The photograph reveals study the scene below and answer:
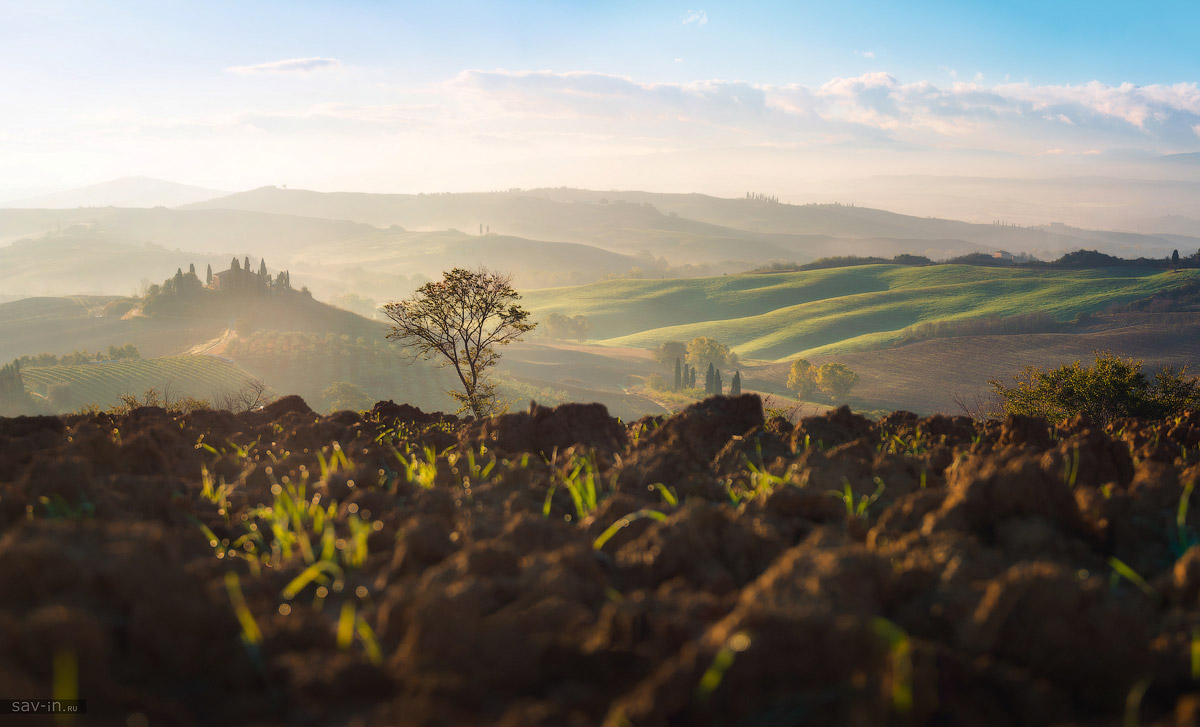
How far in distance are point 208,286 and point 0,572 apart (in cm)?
18841

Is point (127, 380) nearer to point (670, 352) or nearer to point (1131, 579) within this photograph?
point (670, 352)

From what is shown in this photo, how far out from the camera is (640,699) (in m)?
2.49

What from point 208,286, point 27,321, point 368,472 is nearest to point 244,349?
point 208,286

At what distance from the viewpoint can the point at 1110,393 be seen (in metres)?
25.7

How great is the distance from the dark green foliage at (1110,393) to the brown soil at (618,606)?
73.7 feet

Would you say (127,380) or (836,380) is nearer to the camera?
(127,380)

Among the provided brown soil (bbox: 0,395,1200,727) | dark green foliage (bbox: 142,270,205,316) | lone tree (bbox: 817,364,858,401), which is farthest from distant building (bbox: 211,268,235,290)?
brown soil (bbox: 0,395,1200,727)

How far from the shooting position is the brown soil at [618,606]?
258 cm

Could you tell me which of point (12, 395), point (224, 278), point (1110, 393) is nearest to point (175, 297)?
point (224, 278)

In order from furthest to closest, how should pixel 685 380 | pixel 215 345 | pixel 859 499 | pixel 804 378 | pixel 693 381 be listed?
pixel 693 381 → pixel 685 380 → pixel 215 345 → pixel 804 378 → pixel 859 499

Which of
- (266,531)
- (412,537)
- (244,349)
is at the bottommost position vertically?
(244,349)

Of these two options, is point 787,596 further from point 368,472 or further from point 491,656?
Answer: point 368,472

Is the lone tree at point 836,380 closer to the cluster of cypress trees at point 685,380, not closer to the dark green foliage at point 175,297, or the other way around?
the cluster of cypress trees at point 685,380

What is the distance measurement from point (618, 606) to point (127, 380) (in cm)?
12129
